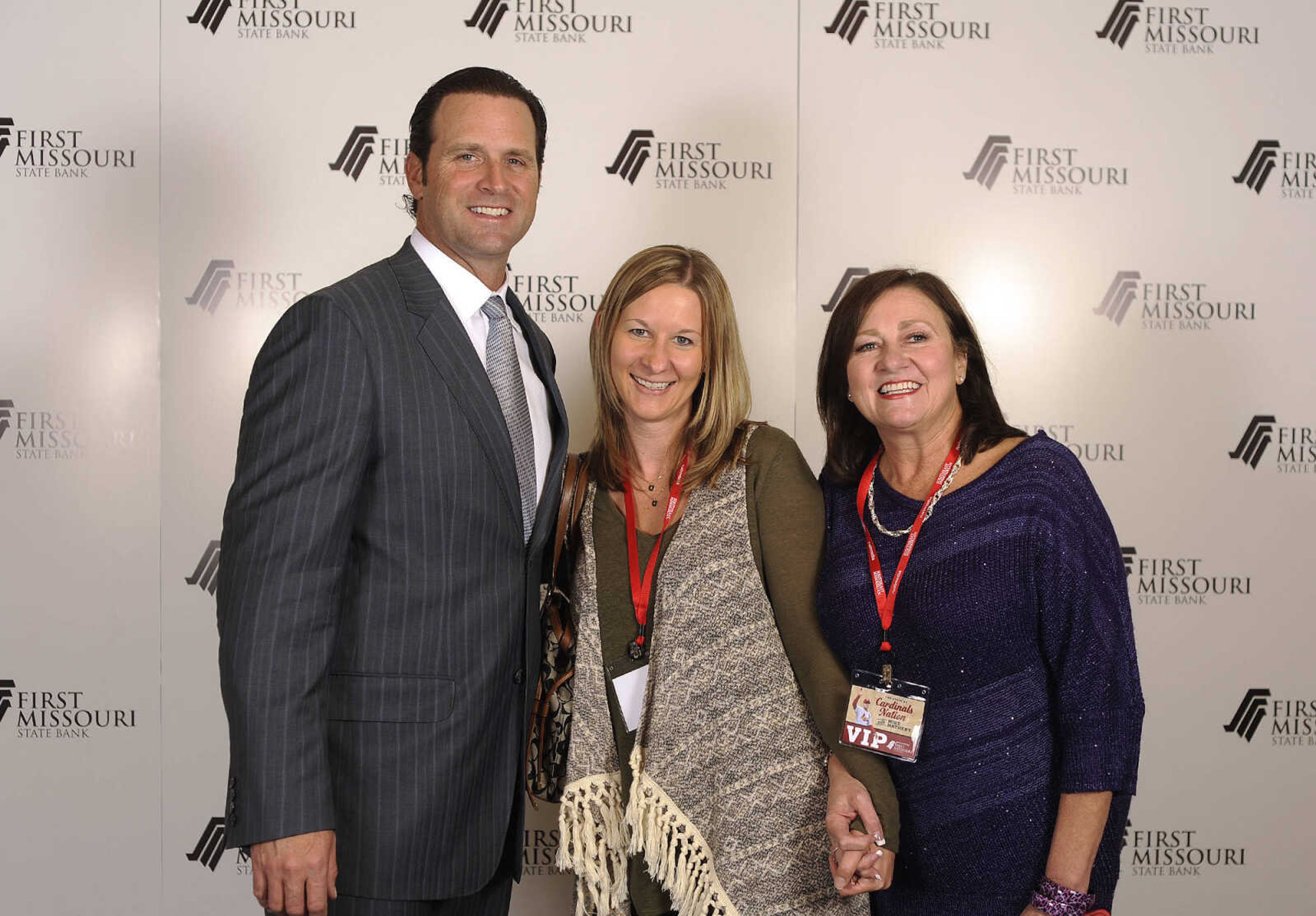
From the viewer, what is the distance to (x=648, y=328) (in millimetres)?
2004

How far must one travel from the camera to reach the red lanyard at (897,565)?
5.83 feet

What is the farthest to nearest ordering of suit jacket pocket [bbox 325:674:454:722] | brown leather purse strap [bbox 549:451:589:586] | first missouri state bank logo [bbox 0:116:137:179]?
first missouri state bank logo [bbox 0:116:137:179]
brown leather purse strap [bbox 549:451:589:586]
suit jacket pocket [bbox 325:674:454:722]

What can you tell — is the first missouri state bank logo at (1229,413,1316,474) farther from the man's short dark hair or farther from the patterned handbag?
the man's short dark hair

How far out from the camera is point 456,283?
1.82m

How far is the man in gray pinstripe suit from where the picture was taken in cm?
150

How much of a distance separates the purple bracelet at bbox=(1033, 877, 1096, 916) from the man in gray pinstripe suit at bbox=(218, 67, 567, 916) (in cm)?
94

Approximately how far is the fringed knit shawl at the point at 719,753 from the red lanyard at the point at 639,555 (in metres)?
0.04

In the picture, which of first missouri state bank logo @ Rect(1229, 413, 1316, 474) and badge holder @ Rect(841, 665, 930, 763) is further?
first missouri state bank logo @ Rect(1229, 413, 1316, 474)

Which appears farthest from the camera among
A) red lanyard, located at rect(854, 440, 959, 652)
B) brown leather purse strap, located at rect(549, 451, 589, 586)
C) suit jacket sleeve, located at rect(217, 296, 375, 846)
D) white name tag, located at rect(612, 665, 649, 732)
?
brown leather purse strap, located at rect(549, 451, 589, 586)

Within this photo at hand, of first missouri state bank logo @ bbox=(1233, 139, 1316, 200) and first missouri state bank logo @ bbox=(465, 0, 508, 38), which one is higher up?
first missouri state bank logo @ bbox=(465, 0, 508, 38)

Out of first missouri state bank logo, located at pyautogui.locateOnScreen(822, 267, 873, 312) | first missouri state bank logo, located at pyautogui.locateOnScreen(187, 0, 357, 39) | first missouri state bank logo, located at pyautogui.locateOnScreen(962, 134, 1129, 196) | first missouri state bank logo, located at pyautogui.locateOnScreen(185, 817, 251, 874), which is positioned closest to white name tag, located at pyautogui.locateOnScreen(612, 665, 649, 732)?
first missouri state bank logo, located at pyautogui.locateOnScreen(822, 267, 873, 312)

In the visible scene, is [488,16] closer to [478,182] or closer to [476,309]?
[478,182]

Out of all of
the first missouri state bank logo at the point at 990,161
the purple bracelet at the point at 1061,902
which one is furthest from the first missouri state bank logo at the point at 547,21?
the purple bracelet at the point at 1061,902

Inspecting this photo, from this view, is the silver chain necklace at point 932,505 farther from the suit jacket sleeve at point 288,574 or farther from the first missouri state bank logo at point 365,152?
the first missouri state bank logo at point 365,152
